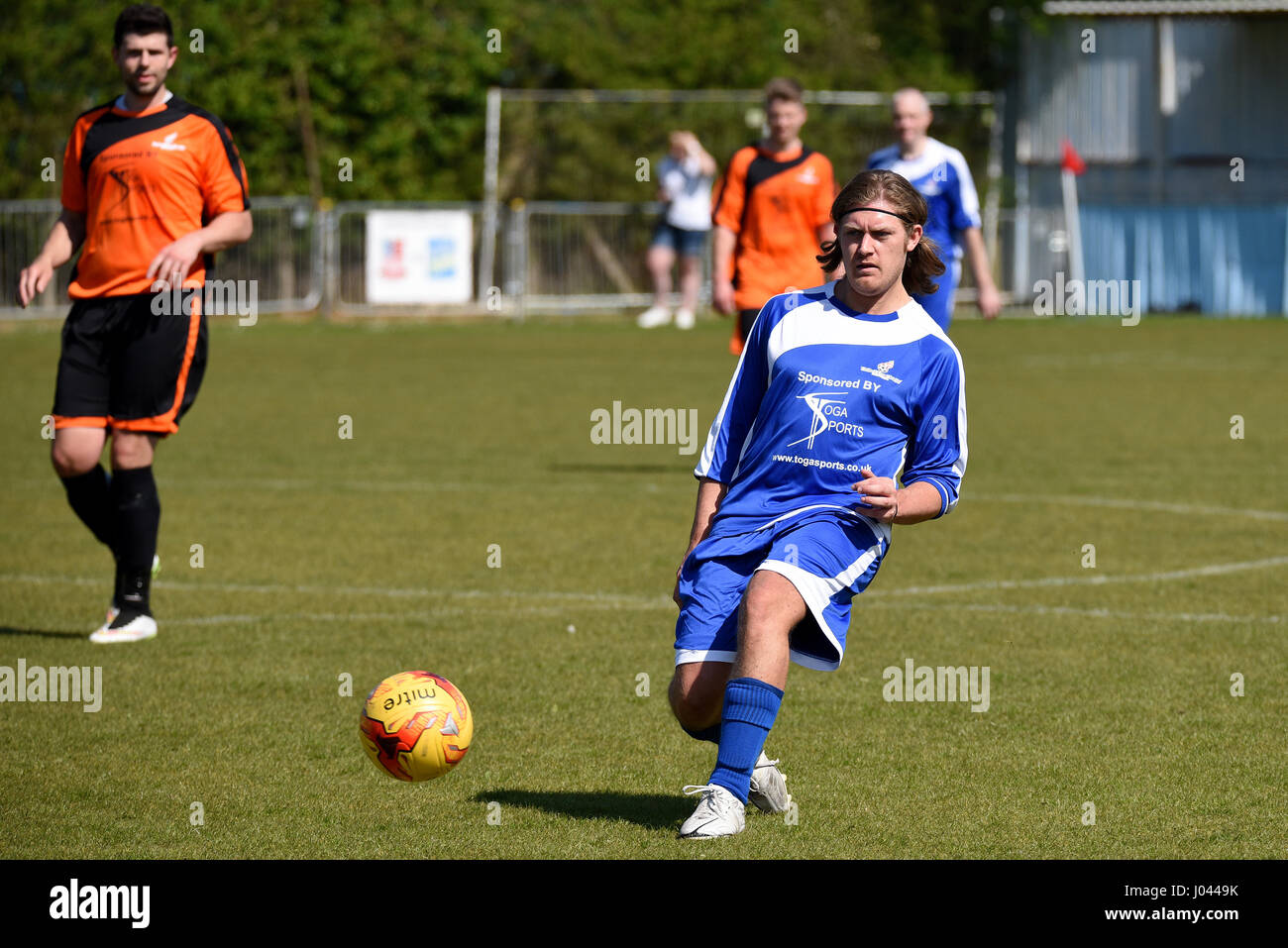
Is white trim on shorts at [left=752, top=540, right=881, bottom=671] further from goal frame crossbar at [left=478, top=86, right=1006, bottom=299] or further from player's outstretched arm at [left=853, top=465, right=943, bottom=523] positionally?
goal frame crossbar at [left=478, top=86, right=1006, bottom=299]

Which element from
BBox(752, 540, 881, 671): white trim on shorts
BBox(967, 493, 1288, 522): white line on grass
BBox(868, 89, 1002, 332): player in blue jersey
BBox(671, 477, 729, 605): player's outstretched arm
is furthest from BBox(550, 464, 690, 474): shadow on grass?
BBox(752, 540, 881, 671): white trim on shorts

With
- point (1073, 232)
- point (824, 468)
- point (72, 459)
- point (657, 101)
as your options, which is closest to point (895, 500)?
point (824, 468)

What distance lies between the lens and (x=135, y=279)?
7.38m

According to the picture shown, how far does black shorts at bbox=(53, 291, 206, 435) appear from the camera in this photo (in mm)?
7367

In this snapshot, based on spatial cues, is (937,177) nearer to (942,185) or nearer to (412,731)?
(942,185)

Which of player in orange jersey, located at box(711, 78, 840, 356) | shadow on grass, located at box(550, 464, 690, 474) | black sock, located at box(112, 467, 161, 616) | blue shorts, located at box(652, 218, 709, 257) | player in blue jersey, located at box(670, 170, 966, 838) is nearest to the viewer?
player in blue jersey, located at box(670, 170, 966, 838)

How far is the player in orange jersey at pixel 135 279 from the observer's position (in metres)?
7.36

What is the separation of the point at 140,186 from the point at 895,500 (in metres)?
3.87

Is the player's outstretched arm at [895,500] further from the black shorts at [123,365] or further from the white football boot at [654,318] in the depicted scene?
the white football boot at [654,318]

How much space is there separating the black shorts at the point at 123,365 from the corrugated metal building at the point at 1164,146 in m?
26.0

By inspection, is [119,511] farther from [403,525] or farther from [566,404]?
[566,404]

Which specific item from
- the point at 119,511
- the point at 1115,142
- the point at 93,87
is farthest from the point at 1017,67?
the point at 119,511

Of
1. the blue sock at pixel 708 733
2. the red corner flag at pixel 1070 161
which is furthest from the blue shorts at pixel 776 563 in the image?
the red corner flag at pixel 1070 161
